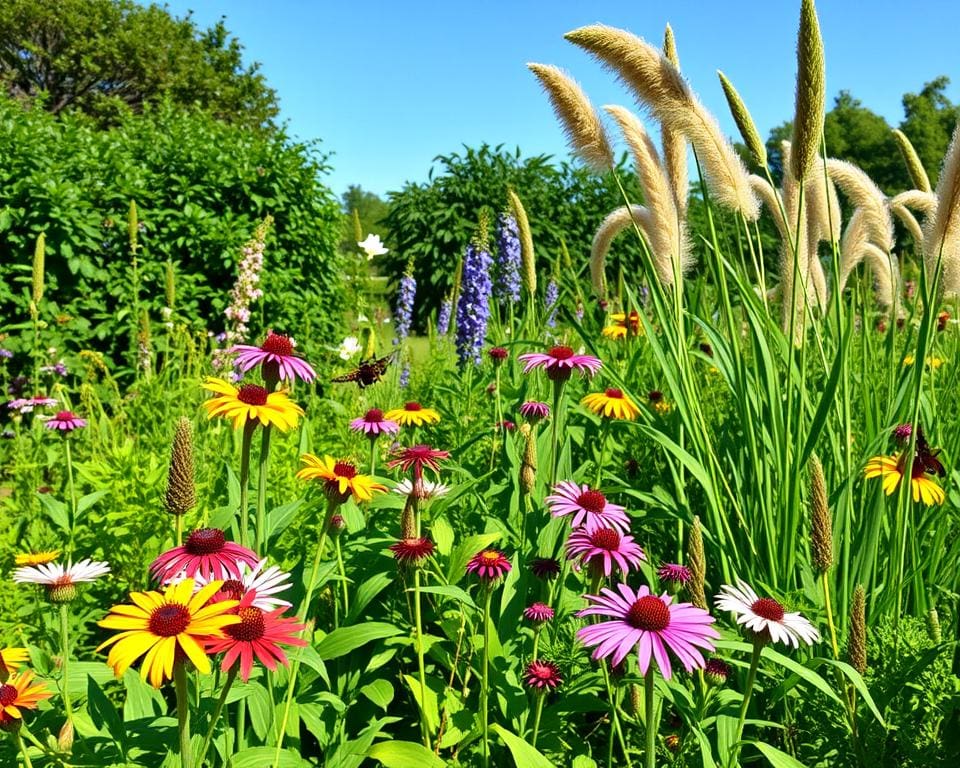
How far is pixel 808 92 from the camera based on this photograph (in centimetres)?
164

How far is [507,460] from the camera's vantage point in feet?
7.97

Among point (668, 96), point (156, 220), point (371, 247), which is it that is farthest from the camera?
point (156, 220)

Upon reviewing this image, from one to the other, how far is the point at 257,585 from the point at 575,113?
1578 mm

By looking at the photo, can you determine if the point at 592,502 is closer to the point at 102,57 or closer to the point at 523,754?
the point at 523,754

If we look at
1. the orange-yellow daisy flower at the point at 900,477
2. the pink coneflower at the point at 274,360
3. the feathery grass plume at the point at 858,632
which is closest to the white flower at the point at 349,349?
the pink coneflower at the point at 274,360

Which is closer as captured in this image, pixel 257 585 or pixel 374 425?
pixel 257 585

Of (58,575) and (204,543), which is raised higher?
(204,543)

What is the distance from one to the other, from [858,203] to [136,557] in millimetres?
2585

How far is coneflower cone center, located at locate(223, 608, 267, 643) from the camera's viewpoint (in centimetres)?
93

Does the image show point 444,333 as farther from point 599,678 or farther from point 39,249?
point 599,678

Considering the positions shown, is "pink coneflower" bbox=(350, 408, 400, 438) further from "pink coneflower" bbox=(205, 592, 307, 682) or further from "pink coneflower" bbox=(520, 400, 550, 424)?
"pink coneflower" bbox=(205, 592, 307, 682)

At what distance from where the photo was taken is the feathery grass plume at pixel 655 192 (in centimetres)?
197

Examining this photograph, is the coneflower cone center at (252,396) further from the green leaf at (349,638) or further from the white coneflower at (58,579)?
the green leaf at (349,638)

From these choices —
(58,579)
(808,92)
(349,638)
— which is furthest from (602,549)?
(808,92)
